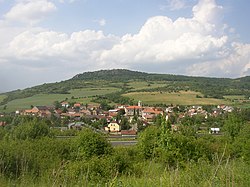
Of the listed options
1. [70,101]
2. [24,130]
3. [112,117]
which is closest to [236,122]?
[24,130]

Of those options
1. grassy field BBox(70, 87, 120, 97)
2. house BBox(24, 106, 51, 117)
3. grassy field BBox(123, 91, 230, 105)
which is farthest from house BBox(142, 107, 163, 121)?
house BBox(24, 106, 51, 117)

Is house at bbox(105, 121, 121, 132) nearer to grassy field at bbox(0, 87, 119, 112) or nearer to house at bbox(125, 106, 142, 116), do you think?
house at bbox(125, 106, 142, 116)

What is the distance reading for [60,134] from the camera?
49.6 m

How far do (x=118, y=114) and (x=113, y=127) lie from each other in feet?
46.5

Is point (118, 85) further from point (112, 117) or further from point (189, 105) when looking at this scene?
point (112, 117)

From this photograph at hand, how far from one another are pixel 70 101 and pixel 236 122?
2409 inches

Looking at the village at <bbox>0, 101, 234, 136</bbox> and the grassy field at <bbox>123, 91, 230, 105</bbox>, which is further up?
the grassy field at <bbox>123, 91, 230, 105</bbox>

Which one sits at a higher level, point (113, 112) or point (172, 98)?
point (172, 98)

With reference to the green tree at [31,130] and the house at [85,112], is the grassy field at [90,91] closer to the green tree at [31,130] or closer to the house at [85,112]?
the house at [85,112]

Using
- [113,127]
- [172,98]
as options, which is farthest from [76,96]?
[113,127]

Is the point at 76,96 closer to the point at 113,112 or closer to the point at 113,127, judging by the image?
the point at 113,112

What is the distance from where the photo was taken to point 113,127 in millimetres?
74750

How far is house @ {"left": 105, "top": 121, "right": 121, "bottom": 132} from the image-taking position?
7311 cm

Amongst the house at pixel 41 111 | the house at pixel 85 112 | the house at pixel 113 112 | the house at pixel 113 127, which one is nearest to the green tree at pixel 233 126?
the house at pixel 113 127
